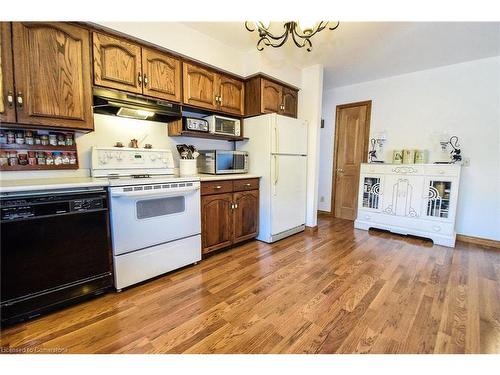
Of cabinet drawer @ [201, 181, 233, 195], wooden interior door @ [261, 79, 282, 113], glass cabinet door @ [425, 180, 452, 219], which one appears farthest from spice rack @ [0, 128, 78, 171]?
glass cabinet door @ [425, 180, 452, 219]

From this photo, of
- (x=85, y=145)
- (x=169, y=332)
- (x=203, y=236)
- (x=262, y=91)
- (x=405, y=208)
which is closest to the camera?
(x=169, y=332)

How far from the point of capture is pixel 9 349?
4.25ft

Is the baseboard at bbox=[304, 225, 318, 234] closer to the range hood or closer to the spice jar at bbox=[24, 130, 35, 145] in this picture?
the range hood

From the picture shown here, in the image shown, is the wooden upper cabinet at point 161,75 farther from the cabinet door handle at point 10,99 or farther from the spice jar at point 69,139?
the cabinet door handle at point 10,99

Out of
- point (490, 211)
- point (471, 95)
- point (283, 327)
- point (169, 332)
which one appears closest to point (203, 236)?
point (169, 332)

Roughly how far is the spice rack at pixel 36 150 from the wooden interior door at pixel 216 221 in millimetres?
1249

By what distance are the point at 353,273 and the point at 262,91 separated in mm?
2302

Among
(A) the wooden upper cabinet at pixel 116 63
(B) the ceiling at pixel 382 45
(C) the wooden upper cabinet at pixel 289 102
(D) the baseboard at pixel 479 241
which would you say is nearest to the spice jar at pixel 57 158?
(A) the wooden upper cabinet at pixel 116 63

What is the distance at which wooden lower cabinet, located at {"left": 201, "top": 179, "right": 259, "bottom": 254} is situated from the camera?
8.05ft

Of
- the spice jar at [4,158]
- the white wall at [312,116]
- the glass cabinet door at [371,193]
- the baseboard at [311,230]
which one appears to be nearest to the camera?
the spice jar at [4,158]

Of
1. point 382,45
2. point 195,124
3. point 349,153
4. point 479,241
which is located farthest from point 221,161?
point 479,241

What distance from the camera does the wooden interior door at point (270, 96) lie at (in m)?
2.88

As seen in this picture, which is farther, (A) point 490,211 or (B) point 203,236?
(A) point 490,211
